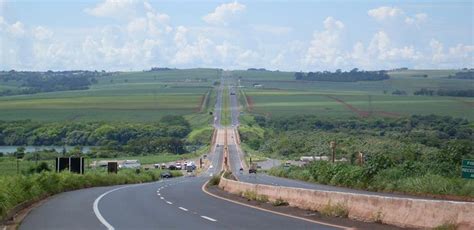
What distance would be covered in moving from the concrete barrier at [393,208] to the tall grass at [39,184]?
9.16 meters

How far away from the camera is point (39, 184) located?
1522 inches

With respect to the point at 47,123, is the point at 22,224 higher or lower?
higher

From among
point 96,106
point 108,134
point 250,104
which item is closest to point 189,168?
point 108,134

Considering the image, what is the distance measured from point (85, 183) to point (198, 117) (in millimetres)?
121760

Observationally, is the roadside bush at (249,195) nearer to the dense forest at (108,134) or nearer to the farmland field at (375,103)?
the farmland field at (375,103)

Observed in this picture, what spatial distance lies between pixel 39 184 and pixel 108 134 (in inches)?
3860

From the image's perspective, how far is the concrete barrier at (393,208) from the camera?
16969mm

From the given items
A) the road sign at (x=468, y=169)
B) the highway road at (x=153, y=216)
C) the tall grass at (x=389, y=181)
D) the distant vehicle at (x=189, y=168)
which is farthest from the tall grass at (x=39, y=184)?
the distant vehicle at (x=189, y=168)

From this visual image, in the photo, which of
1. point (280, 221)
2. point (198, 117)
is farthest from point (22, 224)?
point (198, 117)

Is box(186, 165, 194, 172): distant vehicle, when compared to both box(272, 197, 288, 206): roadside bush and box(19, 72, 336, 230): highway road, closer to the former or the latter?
box(19, 72, 336, 230): highway road

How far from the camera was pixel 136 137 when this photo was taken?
148m

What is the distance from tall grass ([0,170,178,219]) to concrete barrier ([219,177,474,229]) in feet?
30.0

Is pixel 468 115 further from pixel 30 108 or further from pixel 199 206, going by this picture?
pixel 30 108

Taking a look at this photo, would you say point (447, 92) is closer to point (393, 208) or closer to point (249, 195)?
point (249, 195)
